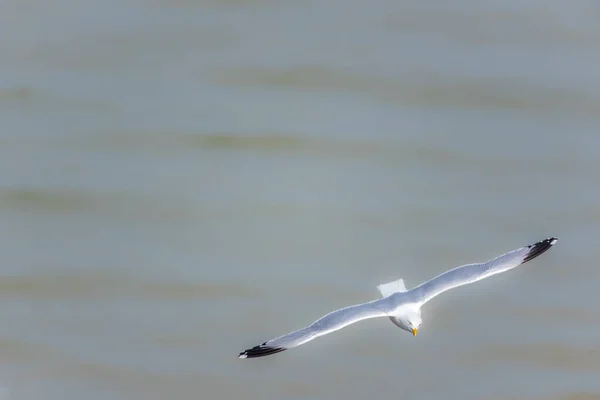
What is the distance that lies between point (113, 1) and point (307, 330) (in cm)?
337

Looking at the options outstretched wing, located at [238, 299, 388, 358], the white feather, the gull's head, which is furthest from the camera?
the white feather

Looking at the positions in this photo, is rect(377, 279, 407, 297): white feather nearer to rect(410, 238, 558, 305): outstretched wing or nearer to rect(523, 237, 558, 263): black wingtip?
rect(410, 238, 558, 305): outstretched wing

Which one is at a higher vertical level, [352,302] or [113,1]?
[113,1]

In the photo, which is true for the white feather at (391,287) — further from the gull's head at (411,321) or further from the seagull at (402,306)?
the gull's head at (411,321)

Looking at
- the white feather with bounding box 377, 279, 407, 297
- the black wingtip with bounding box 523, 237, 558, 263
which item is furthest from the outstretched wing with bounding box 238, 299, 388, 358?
the black wingtip with bounding box 523, 237, 558, 263

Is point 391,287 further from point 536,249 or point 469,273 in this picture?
point 536,249

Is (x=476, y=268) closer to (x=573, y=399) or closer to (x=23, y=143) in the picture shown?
(x=573, y=399)

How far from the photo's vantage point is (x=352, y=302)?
704cm

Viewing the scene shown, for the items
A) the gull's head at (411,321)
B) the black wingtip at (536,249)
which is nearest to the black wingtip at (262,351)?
the gull's head at (411,321)

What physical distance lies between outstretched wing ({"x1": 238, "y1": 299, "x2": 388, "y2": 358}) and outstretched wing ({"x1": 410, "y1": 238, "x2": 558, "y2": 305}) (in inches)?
12.8

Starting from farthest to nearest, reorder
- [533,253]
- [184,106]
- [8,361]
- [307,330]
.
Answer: [184,106] → [8,361] → [533,253] → [307,330]

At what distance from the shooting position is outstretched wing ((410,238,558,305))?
6129mm

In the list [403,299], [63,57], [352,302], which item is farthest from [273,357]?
[63,57]

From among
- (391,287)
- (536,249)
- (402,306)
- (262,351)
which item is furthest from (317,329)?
(536,249)
